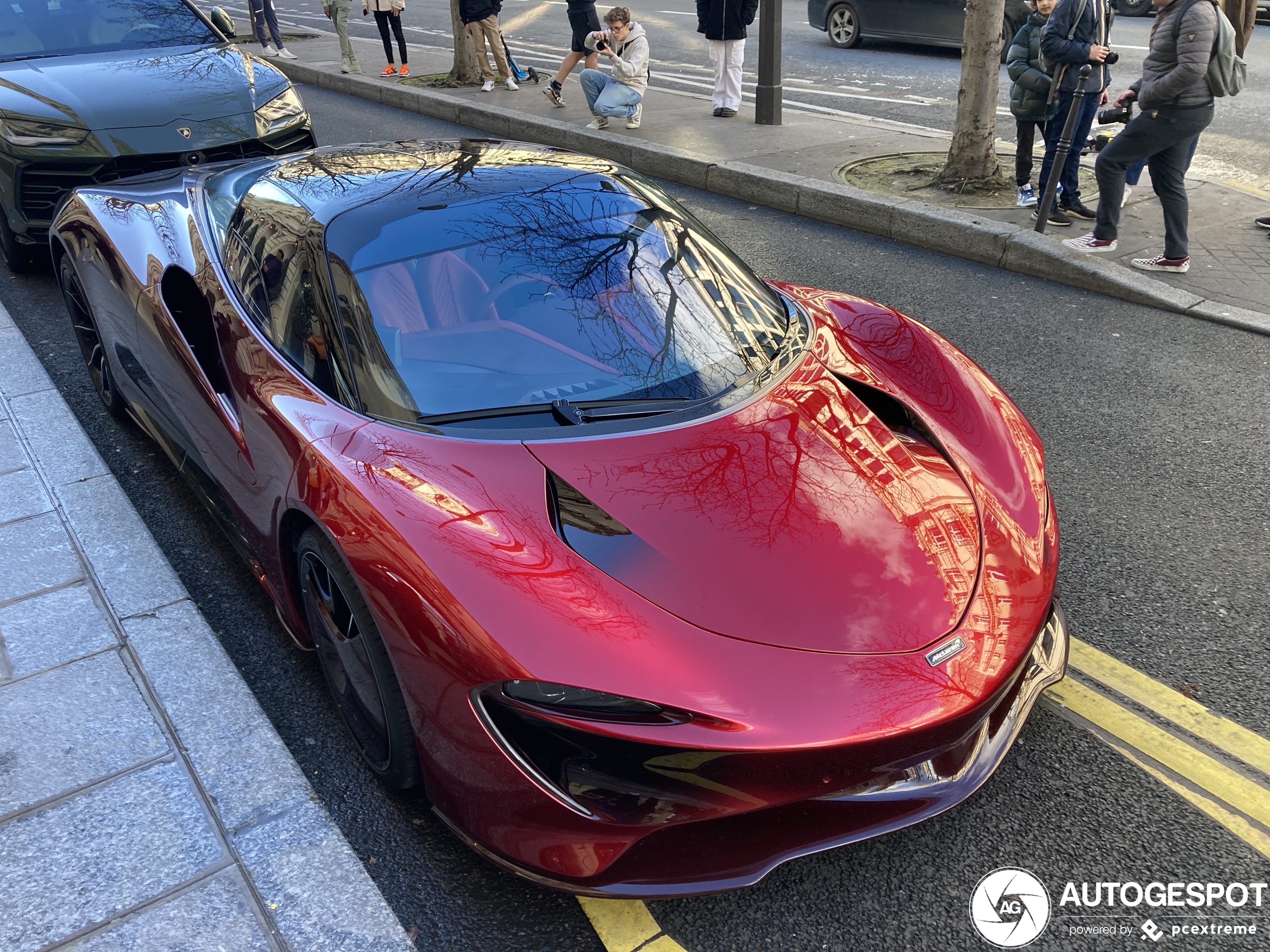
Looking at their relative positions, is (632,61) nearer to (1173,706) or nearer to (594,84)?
(594,84)

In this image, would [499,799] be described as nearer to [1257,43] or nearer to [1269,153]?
[1269,153]

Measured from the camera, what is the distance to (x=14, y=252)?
5660 mm

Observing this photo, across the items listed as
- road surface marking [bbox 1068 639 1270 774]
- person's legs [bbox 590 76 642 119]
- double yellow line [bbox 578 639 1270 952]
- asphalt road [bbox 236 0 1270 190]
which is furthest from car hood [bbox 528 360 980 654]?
person's legs [bbox 590 76 642 119]

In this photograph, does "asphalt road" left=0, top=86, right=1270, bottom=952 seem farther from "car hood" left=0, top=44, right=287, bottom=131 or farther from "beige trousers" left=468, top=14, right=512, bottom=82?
"beige trousers" left=468, top=14, right=512, bottom=82

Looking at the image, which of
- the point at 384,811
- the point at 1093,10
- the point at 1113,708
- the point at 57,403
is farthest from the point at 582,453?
the point at 1093,10

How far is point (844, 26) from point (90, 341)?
13048mm

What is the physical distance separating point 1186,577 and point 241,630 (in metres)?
2.94

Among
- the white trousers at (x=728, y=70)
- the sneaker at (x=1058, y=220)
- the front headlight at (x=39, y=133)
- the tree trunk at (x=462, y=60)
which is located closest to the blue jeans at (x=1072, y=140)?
the sneaker at (x=1058, y=220)

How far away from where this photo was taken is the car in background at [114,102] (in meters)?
5.21

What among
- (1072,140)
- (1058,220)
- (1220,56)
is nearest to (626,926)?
(1220,56)

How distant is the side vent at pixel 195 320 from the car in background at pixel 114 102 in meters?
2.62

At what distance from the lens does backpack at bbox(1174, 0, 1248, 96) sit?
501 cm

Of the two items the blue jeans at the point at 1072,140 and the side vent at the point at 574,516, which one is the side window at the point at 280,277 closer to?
the side vent at the point at 574,516

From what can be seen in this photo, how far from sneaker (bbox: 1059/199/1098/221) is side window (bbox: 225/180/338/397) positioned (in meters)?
5.24
